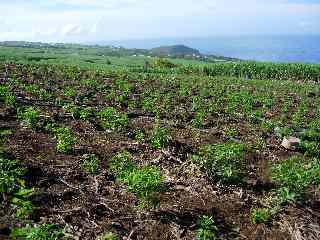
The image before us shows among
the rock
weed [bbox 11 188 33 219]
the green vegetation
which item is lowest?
the green vegetation

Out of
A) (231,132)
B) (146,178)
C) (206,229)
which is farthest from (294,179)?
(231,132)

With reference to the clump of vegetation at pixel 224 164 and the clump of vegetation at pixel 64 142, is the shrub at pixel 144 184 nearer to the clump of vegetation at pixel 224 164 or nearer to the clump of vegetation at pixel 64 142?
the clump of vegetation at pixel 224 164

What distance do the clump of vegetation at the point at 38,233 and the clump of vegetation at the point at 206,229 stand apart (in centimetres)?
250

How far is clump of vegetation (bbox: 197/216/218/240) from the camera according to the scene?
28.8ft

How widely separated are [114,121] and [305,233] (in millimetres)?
8112

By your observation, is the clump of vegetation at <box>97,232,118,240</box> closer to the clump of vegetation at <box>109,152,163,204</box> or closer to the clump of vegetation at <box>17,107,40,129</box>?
the clump of vegetation at <box>109,152,163,204</box>

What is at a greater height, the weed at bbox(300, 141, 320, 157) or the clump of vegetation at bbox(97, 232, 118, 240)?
the clump of vegetation at bbox(97, 232, 118, 240)

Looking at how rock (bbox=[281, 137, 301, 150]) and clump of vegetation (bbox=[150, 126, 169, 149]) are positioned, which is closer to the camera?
clump of vegetation (bbox=[150, 126, 169, 149])

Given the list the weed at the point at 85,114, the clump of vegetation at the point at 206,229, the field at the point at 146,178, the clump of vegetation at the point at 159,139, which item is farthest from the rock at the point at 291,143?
the clump of vegetation at the point at 206,229

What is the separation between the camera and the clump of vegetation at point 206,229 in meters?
8.77

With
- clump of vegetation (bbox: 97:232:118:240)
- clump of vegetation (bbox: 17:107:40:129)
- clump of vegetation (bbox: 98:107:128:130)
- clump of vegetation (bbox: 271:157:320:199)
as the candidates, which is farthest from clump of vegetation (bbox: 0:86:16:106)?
clump of vegetation (bbox: 97:232:118:240)

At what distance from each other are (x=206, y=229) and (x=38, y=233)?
3.11 meters

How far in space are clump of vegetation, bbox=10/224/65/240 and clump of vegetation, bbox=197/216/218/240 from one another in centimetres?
250

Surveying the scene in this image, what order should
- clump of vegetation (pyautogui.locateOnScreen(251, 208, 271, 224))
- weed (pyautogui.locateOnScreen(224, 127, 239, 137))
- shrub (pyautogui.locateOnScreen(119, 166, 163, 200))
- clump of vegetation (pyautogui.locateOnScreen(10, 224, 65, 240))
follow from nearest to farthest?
clump of vegetation (pyautogui.locateOnScreen(10, 224, 65, 240))
shrub (pyautogui.locateOnScreen(119, 166, 163, 200))
clump of vegetation (pyautogui.locateOnScreen(251, 208, 271, 224))
weed (pyautogui.locateOnScreen(224, 127, 239, 137))
